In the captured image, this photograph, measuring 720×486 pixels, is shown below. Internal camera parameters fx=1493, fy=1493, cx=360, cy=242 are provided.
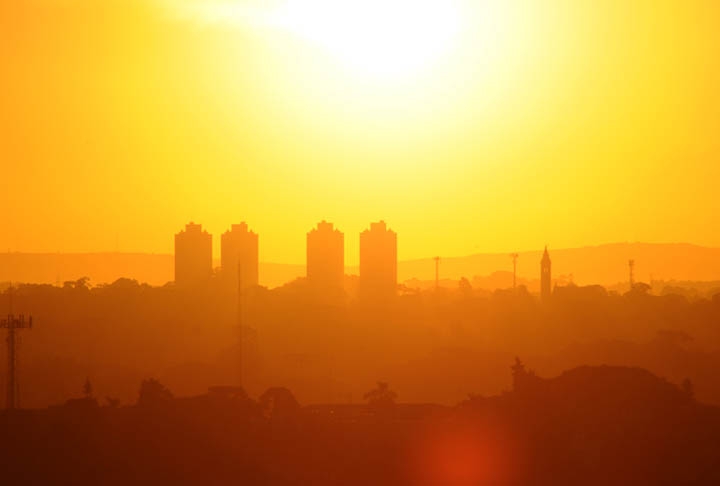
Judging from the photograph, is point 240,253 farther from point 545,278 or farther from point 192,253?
point 545,278

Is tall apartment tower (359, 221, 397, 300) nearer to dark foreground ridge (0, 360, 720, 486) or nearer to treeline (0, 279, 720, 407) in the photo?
treeline (0, 279, 720, 407)

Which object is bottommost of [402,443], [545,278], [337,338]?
[402,443]

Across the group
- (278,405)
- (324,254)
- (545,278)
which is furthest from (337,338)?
(278,405)

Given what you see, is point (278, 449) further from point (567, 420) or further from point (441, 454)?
point (567, 420)

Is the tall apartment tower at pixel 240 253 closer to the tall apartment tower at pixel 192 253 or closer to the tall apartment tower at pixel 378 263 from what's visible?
the tall apartment tower at pixel 192 253

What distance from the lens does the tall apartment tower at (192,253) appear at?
158 meters

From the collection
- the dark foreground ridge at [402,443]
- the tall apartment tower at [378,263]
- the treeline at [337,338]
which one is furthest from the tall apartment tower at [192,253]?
the dark foreground ridge at [402,443]

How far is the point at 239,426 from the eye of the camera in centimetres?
4612

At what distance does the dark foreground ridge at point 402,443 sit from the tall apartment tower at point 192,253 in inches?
4332

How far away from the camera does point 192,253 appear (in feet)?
524

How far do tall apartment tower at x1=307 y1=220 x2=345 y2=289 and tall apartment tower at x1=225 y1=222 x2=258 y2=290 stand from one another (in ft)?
21.4

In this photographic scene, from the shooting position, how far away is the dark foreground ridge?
136ft

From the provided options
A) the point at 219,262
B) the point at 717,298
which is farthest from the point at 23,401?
the point at 219,262

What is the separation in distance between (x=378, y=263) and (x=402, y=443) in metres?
108
